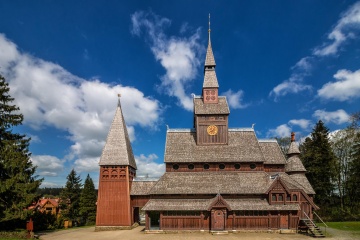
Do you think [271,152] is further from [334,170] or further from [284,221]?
[334,170]

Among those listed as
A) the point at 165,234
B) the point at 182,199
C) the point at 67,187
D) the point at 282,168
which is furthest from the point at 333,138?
the point at 67,187

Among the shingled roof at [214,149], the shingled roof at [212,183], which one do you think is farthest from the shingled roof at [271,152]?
the shingled roof at [212,183]

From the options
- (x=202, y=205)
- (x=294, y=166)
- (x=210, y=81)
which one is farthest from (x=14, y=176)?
(x=294, y=166)

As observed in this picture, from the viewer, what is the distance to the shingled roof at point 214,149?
1350 inches

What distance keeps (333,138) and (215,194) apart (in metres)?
34.8

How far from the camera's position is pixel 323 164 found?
48000 millimetres

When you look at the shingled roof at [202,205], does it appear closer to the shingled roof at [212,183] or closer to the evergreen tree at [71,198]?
the shingled roof at [212,183]

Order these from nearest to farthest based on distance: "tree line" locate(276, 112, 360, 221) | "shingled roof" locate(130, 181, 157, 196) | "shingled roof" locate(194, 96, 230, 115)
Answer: "shingled roof" locate(130, 181, 157, 196), "shingled roof" locate(194, 96, 230, 115), "tree line" locate(276, 112, 360, 221)

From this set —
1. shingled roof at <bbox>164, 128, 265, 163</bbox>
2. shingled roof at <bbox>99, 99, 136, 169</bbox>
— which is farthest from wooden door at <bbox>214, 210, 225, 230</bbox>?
shingled roof at <bbox>99, 99, 136, 169</bbox>

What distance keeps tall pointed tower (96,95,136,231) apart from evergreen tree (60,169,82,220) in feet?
75.9

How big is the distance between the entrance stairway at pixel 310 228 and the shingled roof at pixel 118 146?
22073mm

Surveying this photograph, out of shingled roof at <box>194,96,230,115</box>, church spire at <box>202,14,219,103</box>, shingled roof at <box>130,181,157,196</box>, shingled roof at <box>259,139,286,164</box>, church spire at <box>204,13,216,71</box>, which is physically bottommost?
shingled roof at <box>130,181,157,196</box>

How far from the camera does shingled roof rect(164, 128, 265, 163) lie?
34.3 metres

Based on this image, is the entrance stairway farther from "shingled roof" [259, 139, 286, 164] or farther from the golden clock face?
the golden clock face
